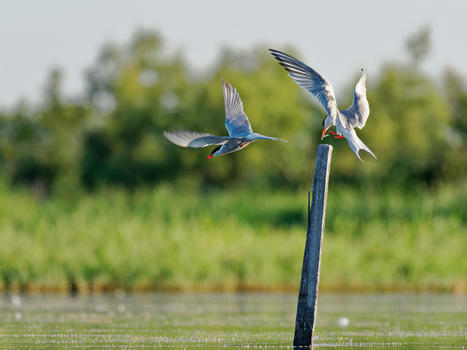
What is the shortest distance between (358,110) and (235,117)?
4.26 feet

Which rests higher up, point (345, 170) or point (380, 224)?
point (345, 170)

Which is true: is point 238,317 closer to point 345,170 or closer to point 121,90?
point 345,170

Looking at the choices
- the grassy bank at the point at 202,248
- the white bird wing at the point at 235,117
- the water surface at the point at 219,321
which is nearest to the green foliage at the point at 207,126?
the grassy bank at the point at 202,248

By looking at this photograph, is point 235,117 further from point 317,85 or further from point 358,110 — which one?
point 358,110

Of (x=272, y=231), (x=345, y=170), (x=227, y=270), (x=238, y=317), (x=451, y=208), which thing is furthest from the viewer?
(x=345, y=170)

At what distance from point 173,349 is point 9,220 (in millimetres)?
14401

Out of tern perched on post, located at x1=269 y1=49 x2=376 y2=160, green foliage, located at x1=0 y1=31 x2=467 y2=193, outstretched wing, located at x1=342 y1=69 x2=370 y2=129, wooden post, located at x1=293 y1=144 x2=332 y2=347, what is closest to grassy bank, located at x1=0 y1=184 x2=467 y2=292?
wooden post, located at x1=293 y1=144 x2=332 y2=347

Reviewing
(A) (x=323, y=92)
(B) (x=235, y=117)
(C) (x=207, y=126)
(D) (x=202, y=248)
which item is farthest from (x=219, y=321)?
(C) (x=207, y=126)

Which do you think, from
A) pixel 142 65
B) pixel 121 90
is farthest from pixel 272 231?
pixel 142 65

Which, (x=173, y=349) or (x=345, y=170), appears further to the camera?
(x=345, y=170)

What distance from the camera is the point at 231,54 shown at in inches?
2926

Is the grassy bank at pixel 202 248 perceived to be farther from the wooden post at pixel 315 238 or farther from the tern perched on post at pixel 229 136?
the wooden post at pixel 315 238

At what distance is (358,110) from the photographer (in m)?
10.9

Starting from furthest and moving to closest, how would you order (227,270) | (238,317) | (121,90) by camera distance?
(121,90), (227,270), (238,317)
